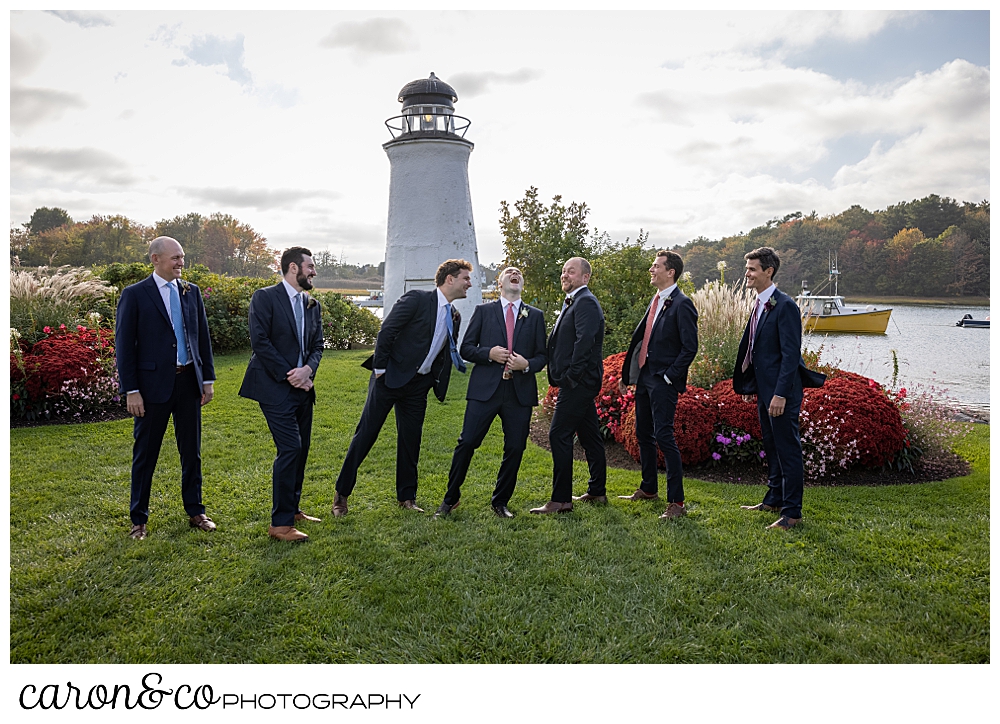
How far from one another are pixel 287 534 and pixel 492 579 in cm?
162

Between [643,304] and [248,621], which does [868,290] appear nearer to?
[643,304]

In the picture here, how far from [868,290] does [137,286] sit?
3520 cm

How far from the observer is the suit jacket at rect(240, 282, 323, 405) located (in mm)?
4555

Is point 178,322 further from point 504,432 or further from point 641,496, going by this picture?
point 641,496

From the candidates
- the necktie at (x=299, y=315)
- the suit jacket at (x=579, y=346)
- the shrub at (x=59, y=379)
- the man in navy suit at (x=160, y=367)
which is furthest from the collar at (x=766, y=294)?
the shrub at (x=59, y=379)

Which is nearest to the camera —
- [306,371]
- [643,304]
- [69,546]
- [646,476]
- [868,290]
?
[69,546]

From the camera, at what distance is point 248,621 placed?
344cm

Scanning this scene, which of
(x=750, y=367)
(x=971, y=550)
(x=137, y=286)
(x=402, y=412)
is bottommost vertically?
(x=971, y=550)

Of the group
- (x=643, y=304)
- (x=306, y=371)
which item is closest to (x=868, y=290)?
(x=643, y=304)

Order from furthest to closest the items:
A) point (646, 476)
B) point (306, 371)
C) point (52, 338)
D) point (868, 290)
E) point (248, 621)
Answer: point (868, 290), point (52, 338), point (646, 476), point (306, 371), point (248, 621)

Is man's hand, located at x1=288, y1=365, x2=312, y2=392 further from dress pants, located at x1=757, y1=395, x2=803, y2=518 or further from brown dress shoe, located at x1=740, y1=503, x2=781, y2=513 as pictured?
brown dress shoe, located at x1=740, y1=503, x2=781, y2=513

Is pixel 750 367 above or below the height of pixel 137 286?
below

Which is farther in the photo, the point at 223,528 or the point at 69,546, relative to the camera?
the point at 223,528

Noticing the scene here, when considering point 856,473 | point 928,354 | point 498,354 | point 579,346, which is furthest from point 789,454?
point 928,354
